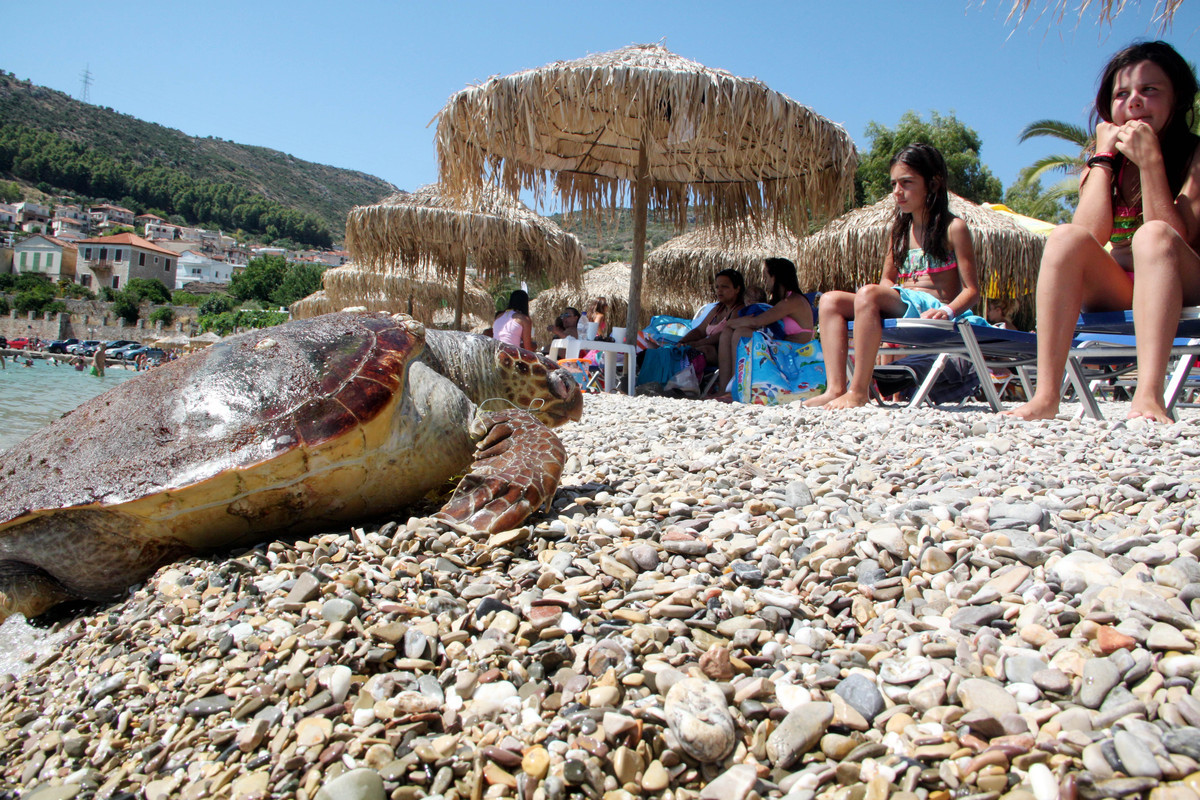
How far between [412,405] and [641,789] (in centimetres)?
142

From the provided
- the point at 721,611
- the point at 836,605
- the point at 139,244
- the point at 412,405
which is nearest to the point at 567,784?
the point at 721,611

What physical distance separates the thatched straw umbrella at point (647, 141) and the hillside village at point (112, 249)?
8984 centimetres

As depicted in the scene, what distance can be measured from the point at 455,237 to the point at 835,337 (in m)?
6.40

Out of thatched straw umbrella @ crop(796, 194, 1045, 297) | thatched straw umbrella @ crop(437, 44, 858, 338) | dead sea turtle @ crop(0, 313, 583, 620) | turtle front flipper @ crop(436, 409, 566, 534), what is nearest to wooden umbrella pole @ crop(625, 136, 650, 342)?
thatched straw umbrella @ crop(437, 44, 858, 338)

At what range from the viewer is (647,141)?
5.67 m

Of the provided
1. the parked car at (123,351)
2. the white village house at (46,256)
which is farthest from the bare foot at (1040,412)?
the white village house at (46,256)

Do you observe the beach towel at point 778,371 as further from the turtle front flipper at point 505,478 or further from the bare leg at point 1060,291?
the turtle front flipper at point 505,478

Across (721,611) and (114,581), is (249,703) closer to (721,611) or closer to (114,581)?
(721,611)

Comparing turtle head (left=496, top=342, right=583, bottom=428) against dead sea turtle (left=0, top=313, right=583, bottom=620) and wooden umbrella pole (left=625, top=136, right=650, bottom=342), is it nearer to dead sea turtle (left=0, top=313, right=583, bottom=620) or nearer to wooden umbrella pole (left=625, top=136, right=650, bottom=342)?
dead sea turtle (left=0, top=313, right=583, bottom=620)

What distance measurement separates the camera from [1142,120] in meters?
2.50

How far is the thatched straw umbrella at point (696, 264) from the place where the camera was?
1102cm

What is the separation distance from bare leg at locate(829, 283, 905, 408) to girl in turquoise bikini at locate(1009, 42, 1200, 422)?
2.85ft

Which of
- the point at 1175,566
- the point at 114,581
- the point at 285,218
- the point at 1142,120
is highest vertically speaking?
the point at 285,218

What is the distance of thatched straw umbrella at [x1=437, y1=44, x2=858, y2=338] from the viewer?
5.11m
